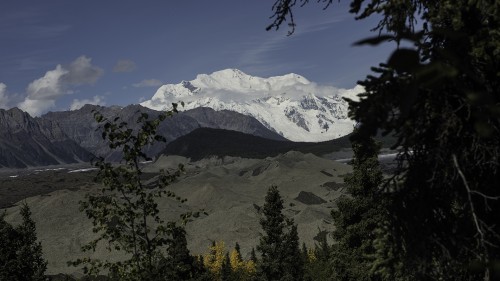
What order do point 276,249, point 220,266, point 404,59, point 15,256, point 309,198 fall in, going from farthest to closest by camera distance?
point 309,198 < point 220,266 < point 276,249 < point 15,256 < point 404,59

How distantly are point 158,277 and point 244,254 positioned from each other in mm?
110884

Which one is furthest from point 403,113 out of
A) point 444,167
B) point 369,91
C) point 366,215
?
point 366,215

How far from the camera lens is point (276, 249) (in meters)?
Answer: 51.6

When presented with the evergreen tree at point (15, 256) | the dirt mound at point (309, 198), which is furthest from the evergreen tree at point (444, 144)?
the dirt mound at point (309, 198)

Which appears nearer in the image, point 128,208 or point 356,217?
point 128,208

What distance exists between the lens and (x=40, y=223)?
154125 millimetres

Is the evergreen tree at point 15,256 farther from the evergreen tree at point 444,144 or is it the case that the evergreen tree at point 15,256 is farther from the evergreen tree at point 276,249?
the evergreen tree at point 444,144

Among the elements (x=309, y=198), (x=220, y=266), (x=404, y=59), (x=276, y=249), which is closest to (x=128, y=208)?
(x=404, y=59)

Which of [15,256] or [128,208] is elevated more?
[128,208]

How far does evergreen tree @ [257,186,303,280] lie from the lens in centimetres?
5072

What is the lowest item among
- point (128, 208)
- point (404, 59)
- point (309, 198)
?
point (309, 198)

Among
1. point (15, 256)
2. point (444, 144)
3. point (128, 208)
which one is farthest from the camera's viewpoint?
point (15, 256)

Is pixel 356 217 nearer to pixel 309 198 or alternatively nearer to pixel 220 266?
pixel 220 266

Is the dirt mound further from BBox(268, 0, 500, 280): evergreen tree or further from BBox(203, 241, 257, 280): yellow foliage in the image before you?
BBox(268, 0, 500, 280): evergreen tree
